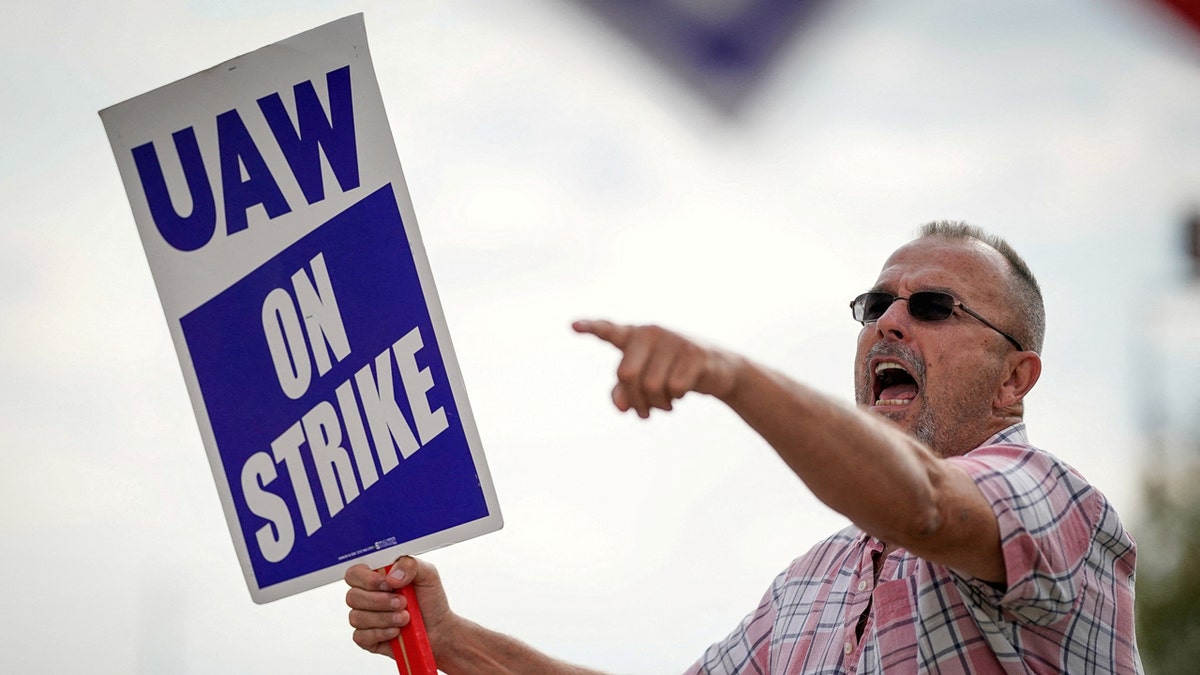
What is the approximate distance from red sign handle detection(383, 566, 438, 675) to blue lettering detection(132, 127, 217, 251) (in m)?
0.67

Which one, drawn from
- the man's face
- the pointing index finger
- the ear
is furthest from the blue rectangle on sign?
the ear

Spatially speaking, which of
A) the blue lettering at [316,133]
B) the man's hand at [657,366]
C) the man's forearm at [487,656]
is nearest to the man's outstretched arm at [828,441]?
the man's hand at [657,366]

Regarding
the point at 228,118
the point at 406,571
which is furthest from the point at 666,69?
the point at 406,571

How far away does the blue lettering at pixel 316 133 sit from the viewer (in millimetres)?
2139

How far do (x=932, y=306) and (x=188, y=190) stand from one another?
1557 mm

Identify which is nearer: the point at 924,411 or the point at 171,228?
the point at 171,228

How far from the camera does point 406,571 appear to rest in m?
2.22

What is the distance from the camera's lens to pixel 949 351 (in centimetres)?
279

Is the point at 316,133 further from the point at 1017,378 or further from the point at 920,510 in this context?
the point at 1017,378

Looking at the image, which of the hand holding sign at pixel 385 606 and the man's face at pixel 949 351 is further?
the man's face at pixel 949 351

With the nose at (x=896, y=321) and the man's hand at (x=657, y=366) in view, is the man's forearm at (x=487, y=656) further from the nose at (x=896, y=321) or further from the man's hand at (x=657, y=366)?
the man's hand at (x=657, y=366)

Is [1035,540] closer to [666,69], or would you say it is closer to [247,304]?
[247,304]

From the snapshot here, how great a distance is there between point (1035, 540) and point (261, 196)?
4.62 ft

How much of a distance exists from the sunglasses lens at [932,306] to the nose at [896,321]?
2cm
